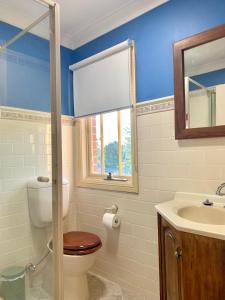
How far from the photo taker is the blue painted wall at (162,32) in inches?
59.9

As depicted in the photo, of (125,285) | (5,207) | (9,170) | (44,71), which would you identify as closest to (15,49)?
(44,71)

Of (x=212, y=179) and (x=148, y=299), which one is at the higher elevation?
(x=212, y=179)

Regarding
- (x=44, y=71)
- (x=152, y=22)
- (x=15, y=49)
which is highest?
(x=152, y=22)

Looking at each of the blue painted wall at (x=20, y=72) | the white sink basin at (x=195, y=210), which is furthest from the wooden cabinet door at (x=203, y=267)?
the blue painted wall at (x=20, y=72)

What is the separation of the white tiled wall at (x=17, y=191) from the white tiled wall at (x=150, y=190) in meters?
0.68

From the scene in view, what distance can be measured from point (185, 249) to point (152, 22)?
1634 millimetres

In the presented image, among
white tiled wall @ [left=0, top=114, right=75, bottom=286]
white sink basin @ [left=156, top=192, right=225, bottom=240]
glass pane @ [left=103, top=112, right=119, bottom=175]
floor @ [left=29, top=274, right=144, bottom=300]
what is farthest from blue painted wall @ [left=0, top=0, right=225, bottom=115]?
floor @ [left=29, top=274, right=144, bottom=300]

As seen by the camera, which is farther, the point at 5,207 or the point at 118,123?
the point at 118,123

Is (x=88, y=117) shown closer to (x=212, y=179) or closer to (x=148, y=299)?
(x=212, y=179)

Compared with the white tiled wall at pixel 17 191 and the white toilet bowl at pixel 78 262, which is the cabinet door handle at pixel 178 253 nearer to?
the white toilet bowl at pixel 78 262

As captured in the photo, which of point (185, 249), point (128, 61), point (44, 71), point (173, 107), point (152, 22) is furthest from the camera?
point (128, 61)

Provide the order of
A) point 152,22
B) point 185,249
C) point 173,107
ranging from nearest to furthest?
point 185,249, point 173,107, point 152,22

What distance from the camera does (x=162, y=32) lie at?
5.65 feet

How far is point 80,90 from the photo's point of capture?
7.68 ft
